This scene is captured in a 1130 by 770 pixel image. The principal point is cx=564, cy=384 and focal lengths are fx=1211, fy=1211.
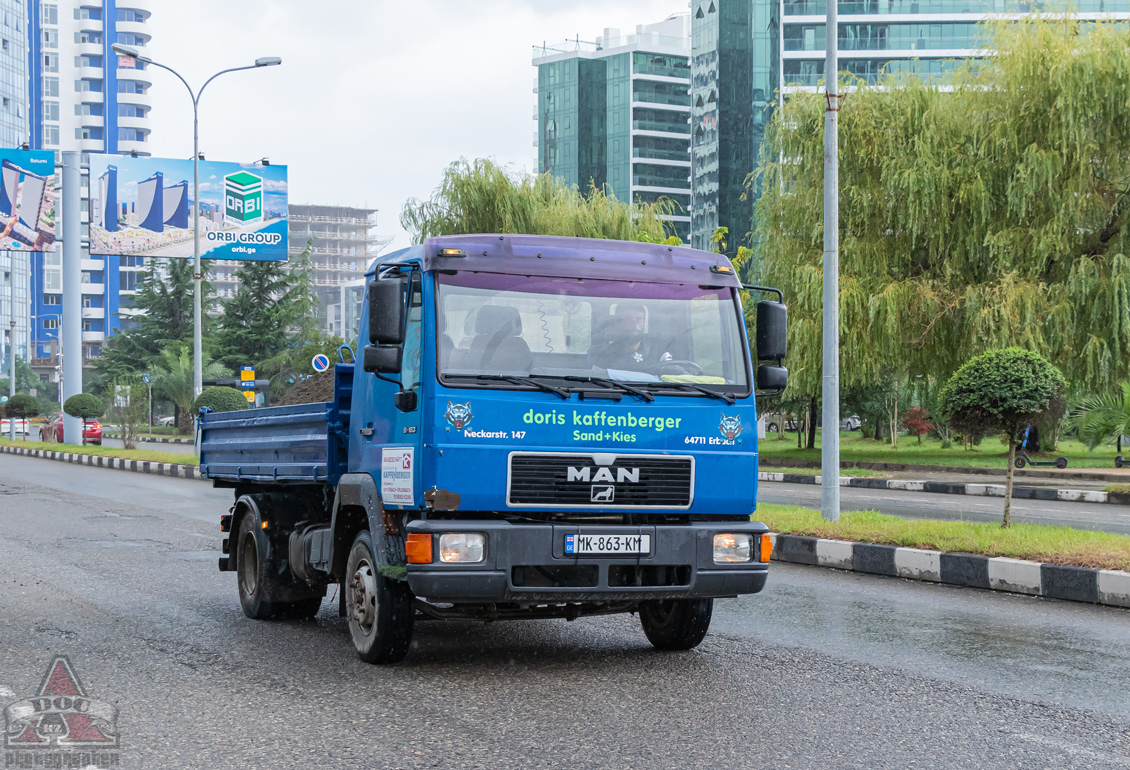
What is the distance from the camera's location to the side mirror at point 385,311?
593cm

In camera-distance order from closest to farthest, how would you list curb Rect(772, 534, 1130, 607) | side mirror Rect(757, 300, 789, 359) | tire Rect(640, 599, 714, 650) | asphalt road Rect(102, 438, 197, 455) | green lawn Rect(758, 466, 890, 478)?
tire Rect(640, 599, 714, 650)
side mirror Rect(757, 300, 789, 359)
curb Rect(772, 534, 1130, 607)
green lawn Rect(758, 466, 890, 478)
asphalt road Rect(102, 438, 197, 455)

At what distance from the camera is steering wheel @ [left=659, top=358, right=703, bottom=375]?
627 cm

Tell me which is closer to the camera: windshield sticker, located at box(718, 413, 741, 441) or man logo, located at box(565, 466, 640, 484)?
man logo, located at box(565, 466, 640, 484)

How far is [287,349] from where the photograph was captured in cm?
6750

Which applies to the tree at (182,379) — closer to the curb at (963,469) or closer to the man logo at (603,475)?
the curb at (963,469)

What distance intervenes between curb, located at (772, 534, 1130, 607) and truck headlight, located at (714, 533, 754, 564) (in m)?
4.05

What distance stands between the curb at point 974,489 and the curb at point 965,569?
9.18 meters

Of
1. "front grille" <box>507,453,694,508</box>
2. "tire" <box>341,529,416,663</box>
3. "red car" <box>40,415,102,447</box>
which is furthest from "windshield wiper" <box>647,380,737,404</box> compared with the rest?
"red car" <box>40,415,102,447</box>

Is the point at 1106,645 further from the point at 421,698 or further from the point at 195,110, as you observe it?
the point at 195,110

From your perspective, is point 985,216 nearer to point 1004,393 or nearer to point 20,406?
point 1004,393

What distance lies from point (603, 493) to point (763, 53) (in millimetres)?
87142

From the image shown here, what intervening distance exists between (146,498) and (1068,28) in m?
19.7

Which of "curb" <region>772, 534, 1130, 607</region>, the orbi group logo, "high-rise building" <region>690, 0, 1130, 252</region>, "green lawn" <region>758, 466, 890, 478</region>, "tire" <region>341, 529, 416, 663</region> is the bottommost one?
"green lawn" <region>758, 466, 890, 478</region>

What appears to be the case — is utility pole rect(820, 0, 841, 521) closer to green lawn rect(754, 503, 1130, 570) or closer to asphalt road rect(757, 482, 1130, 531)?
green lawn rect(754, 503, 1130, 570)
